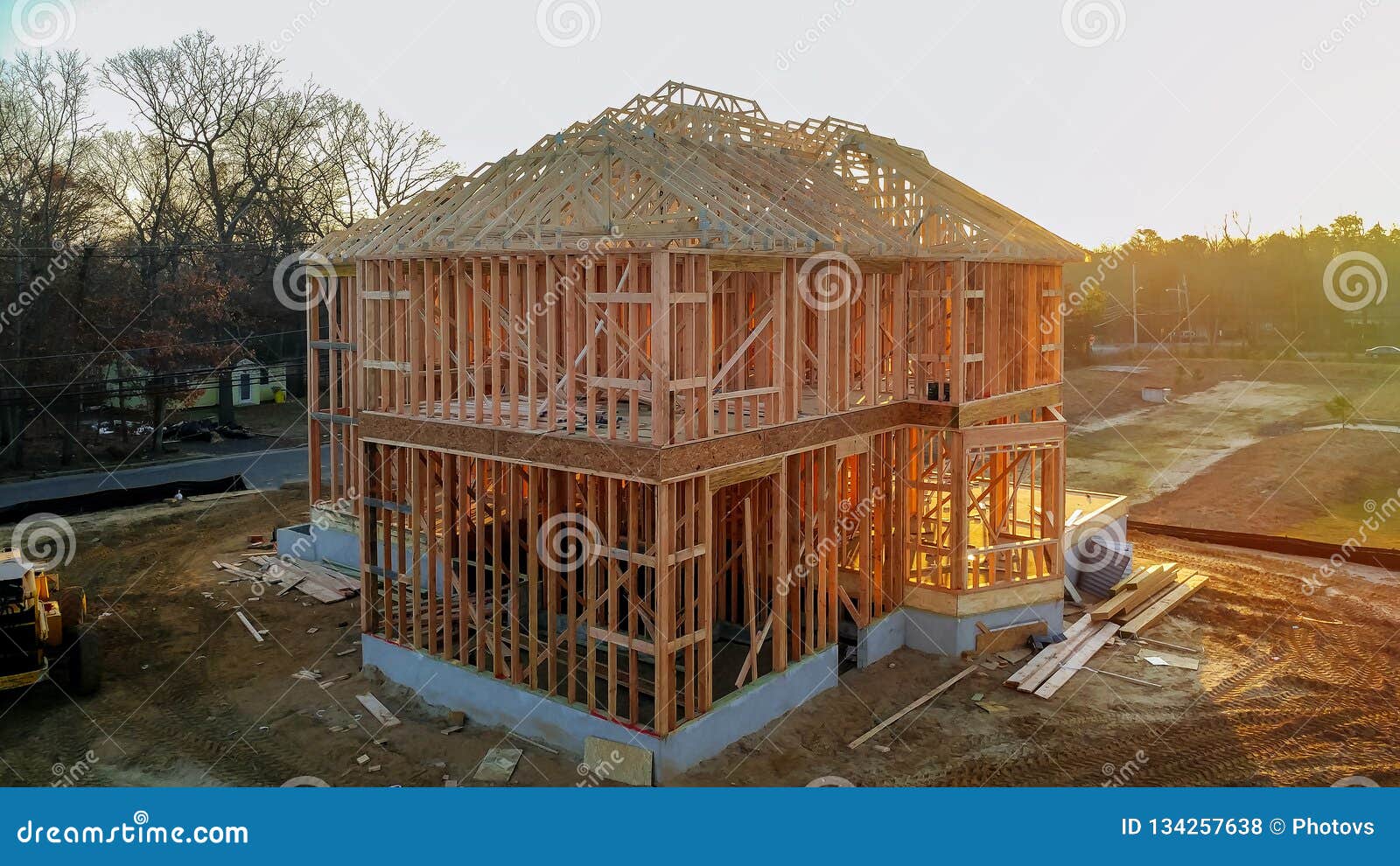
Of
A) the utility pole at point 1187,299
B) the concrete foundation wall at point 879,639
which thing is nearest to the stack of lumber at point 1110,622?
the concrete foundation wall at point 879,639

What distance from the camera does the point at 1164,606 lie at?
54.9 ft


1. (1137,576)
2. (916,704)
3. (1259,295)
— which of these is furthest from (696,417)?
(1259,295)

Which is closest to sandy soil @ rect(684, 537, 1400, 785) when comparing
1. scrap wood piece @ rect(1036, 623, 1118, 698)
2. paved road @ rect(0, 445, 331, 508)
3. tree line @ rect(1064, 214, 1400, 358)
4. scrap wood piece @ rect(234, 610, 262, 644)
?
scrap wood piece @ rect(1036, 623, 1118, 698)

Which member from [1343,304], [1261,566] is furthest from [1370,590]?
[1343,304]

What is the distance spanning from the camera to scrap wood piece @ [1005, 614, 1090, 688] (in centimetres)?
1395

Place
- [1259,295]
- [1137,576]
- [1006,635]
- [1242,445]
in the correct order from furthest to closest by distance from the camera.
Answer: [1259,295] → [1242,445] → [1137,576] → [1006,635]

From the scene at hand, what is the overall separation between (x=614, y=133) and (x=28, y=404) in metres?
25.2

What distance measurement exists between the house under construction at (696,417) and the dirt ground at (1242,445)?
10.4 m

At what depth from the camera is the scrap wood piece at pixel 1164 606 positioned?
52.1ft

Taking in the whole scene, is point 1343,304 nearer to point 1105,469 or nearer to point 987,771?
point 1105,469

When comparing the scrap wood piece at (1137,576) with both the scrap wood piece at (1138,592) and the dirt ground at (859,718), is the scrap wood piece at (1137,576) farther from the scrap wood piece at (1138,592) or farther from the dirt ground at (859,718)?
the dirt ground at (859,718)

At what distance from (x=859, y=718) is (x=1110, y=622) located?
565 centimetres

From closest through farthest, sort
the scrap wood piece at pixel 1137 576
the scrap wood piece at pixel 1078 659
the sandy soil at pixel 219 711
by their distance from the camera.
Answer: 1. the sandy soil at pixel 219 711
2. the scrap wood piece at pixel 1078 659
3. the scrap wood piece at pixel 1137 576

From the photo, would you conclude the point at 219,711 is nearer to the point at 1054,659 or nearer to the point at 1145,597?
the point at 1054,659
